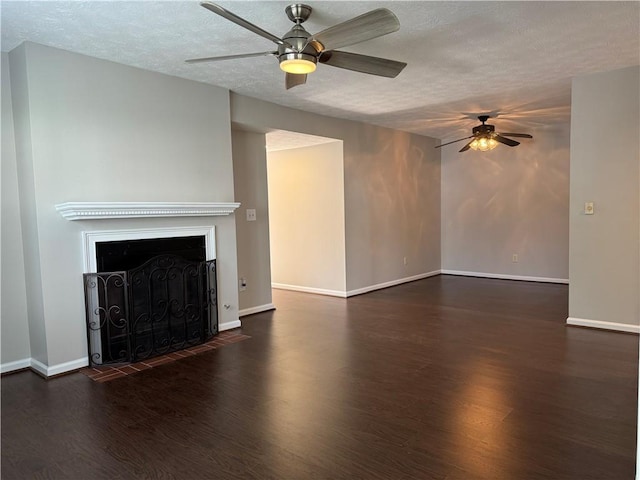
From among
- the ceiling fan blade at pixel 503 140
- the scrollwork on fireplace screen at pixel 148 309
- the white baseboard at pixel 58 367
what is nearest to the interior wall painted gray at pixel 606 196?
the ceiling fan blade at pixel 503 140

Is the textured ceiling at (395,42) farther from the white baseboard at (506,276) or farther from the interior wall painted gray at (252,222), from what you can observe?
the white baseboard at (506,276)

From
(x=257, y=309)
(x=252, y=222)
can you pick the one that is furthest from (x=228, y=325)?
(x=252, y=222)

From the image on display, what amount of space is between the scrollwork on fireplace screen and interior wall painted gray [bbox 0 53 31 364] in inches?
20.0

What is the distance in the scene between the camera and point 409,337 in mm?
3963

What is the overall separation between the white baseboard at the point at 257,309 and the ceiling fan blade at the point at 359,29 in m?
3.24

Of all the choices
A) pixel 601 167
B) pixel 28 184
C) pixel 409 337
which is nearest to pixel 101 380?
pixel 28 184

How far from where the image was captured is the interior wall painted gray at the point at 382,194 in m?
5.57

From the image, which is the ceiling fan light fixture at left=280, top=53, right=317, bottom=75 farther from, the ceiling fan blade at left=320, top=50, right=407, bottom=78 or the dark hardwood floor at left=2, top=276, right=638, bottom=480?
the dark hardwood floor at left=2, top=276, right=638, bottom=480

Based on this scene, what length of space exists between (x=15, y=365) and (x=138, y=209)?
1491 millimetres

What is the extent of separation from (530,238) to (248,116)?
4923mm

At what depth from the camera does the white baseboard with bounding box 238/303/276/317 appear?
4.94 meters

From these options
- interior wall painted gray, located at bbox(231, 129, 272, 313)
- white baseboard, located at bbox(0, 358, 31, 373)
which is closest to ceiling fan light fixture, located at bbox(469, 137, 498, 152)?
interior wall painted gray, located at bbox(231, 129, 272, 313)

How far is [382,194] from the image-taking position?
6445 mm

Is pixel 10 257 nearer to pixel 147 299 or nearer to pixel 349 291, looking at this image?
pixel 147 299
